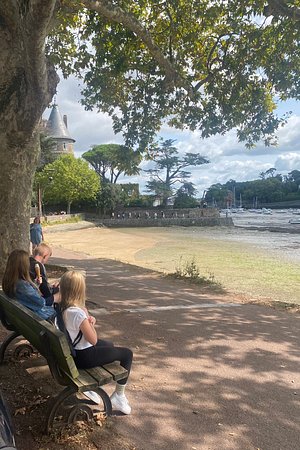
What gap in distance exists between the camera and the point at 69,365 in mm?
3018

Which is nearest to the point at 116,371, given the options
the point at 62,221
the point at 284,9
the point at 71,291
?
the point at 71,291

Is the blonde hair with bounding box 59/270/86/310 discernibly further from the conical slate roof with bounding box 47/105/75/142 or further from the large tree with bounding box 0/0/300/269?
the conical slate roof with bounding box 47/105/75/142

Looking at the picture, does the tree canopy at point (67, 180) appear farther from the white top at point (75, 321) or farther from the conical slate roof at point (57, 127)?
the white top at point (75, 321)

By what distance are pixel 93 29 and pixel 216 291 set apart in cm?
816

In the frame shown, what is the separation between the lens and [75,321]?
11.1 ft

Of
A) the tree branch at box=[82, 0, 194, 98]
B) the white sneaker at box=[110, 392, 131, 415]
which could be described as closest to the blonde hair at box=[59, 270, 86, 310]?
the white sneaker at box=[110, 392, 131, 415]

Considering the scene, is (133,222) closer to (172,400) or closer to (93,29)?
(93,29)

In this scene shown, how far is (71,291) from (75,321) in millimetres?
236

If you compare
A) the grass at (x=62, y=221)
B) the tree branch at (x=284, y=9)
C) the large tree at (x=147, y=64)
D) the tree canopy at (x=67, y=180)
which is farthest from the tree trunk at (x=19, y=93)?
the tree canopy at (x=67, y=180)

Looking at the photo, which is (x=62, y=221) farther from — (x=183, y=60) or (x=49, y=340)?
(x=49, y=340)

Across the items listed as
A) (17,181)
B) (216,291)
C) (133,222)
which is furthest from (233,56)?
(133,222)

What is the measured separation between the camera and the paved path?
3.44m

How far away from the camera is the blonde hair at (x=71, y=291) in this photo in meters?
3.45

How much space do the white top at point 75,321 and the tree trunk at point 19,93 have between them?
4.16 m
